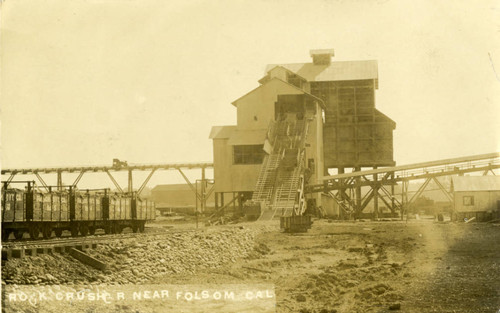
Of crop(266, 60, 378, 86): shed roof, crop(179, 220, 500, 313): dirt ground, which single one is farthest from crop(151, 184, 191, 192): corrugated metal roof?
crop(179, 220, 500, 313): dirt ground

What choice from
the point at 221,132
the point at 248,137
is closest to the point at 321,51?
the point at 221,132

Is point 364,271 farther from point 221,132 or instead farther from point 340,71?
point 340,71

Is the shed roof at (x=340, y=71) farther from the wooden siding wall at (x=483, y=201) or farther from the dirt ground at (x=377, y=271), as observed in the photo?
the dirt ground at (x=377, y=271)

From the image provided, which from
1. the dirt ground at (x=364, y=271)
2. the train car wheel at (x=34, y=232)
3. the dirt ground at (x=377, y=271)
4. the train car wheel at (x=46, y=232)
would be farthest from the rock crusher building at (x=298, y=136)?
the train car wheel at (x=34, y=232)

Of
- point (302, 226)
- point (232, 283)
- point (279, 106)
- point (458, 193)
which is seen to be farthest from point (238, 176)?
point (232, 283)

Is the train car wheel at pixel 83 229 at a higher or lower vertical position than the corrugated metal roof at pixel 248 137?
lower

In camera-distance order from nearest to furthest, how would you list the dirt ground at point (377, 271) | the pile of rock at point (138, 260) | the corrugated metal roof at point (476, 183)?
the pile of rock at point (138, 260)
the dirt ground at point (377, 271)
the corrugated metal roof at point (476, 183)

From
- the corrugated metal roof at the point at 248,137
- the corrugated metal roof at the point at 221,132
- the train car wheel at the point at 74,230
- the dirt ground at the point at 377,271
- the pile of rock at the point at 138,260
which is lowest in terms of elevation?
the dirt ground at the point at 377,271

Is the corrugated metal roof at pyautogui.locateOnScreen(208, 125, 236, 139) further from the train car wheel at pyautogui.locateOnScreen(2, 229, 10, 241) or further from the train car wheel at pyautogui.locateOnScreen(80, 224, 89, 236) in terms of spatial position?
the train car wheel at pyautogui.locateOnScreen(2, 229, 10, 241)

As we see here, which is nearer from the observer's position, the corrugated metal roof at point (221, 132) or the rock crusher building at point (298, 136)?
the rock crusher building at point (298, 136)
